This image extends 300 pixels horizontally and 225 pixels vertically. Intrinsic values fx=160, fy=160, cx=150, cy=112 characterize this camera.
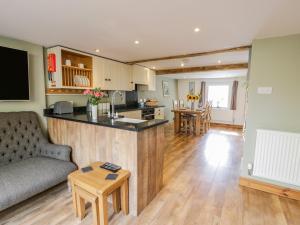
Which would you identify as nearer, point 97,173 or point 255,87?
point 97,173

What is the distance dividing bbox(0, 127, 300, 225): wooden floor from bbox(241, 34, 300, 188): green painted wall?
2.39 ft

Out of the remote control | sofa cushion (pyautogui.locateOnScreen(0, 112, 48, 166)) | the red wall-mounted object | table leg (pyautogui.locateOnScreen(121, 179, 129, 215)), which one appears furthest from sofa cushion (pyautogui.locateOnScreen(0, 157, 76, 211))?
the red wall-mounted object

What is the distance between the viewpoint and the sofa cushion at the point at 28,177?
5.32 feet

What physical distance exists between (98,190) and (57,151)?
1.26m

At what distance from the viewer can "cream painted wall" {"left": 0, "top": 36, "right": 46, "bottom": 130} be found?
245cm

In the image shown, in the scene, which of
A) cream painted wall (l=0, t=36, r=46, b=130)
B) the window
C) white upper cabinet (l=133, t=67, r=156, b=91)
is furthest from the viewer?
the window

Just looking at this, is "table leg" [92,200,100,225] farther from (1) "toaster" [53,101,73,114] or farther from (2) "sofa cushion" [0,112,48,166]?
(1) "toaster" [53,101,73,114]

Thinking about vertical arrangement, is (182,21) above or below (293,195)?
above

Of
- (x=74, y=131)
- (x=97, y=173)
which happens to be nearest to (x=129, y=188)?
(x=97, y=173)

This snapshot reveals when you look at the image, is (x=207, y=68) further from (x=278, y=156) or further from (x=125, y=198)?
(x=125, y=198)

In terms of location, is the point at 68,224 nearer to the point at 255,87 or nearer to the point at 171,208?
the point at 171,208

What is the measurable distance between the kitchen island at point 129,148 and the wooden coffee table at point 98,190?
102mm

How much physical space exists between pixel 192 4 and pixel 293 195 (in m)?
2.69

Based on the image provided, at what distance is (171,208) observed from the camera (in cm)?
192
